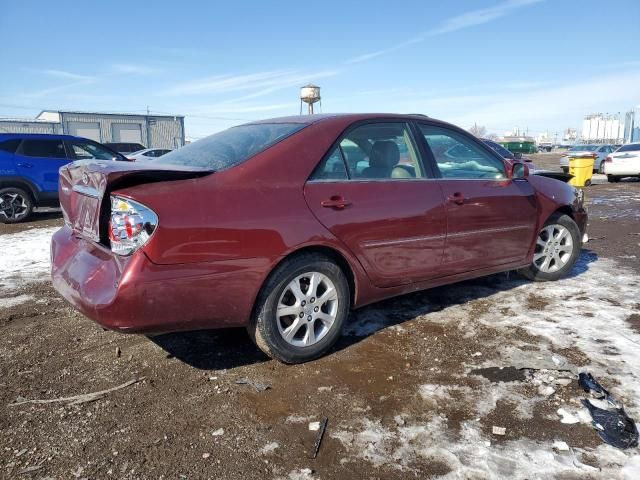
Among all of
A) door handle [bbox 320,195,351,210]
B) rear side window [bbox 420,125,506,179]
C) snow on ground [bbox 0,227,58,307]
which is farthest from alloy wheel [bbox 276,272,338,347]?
snow on ground [bbox 0,227,58,307]

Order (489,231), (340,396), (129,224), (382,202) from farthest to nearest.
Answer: (489,231) → (382,202) → (340,396) → (129,224)

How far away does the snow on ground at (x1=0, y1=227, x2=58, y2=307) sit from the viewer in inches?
182

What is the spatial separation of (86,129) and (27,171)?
1528 inches

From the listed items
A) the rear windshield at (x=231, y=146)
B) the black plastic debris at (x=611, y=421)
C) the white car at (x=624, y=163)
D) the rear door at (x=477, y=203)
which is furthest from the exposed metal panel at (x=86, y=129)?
the black plastic debris at (x=611, y=421)

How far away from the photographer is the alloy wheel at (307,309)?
298 cm

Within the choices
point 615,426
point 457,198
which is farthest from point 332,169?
point 615,426

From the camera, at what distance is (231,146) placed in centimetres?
321

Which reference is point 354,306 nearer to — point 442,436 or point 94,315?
point 442,436

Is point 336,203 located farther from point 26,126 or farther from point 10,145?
point 26,126

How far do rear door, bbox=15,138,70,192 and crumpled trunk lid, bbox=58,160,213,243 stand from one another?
277 inches

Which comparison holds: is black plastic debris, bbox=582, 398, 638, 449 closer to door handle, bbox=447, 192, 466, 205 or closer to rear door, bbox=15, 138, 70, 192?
door handle, bbox=447, 192, 466, 205

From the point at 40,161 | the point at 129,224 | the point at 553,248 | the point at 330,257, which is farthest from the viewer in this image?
the point at 40,161

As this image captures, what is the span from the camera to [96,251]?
2.74m

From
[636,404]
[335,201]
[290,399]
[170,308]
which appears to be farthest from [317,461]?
[636,404]
